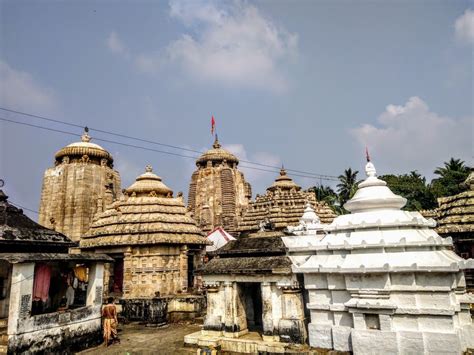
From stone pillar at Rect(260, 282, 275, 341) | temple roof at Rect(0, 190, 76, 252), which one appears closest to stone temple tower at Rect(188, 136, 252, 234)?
temple roof at Rect(0, 190, 76, 252)

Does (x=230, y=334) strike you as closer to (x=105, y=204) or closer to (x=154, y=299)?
(x=154, y=299)

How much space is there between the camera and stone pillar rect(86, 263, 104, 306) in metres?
12.3

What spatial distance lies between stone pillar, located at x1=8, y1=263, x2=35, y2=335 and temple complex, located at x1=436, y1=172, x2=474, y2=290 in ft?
57.4

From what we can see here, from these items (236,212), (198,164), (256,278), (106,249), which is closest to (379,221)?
(256,278)

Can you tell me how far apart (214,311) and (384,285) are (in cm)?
524

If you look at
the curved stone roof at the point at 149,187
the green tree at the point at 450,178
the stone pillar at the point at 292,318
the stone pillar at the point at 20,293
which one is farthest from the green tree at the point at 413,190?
Result: the stone pillar at the point at 20,293

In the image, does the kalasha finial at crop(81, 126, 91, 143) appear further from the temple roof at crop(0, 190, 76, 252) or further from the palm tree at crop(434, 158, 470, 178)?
the palm tree at crop(434, 158, 470, 178)

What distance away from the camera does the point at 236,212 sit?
36625mm

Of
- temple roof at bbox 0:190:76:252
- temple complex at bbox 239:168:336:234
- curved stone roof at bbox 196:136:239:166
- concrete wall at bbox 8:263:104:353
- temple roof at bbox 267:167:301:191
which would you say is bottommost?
concrete wall at bbox 8:263:104:353

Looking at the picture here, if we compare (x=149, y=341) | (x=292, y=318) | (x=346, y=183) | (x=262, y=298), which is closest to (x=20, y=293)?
(x=149, y=341)

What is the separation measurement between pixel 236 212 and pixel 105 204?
14.3 metres

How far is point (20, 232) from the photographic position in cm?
1166

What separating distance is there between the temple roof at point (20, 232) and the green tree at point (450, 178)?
4257cm

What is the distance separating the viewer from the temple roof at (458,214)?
54.3 ft
